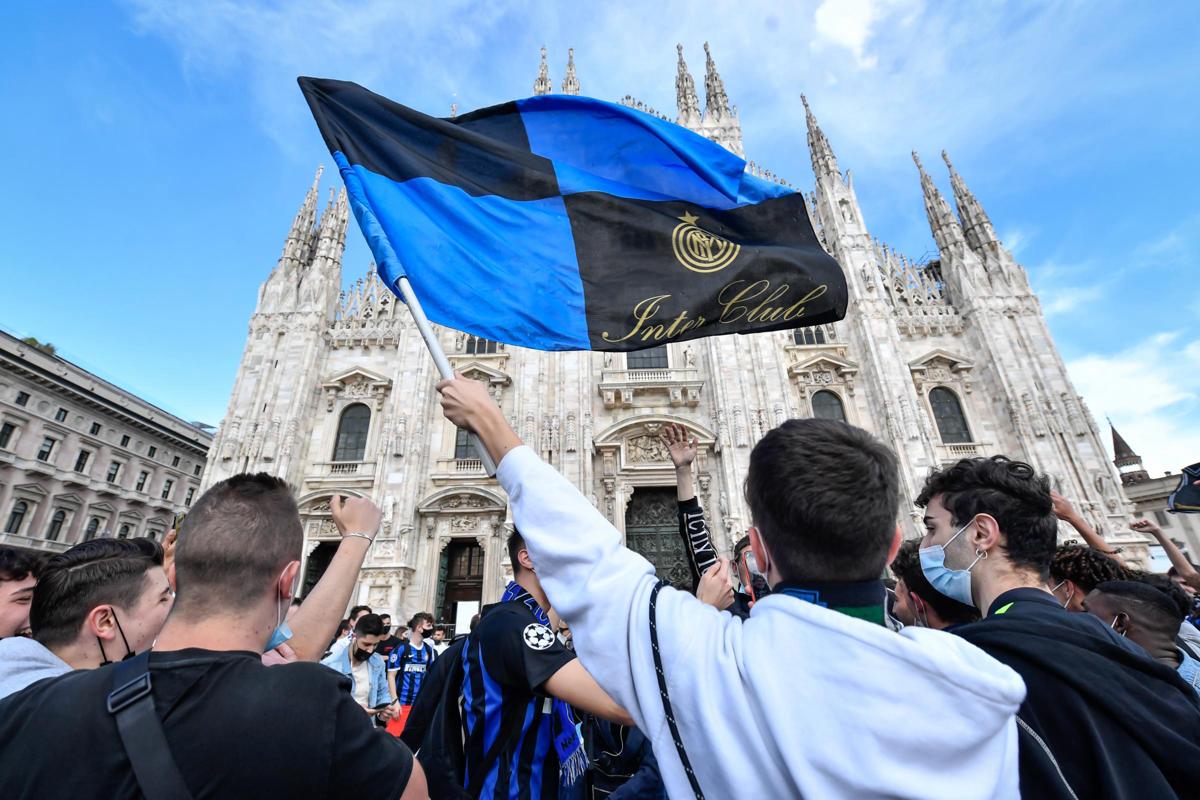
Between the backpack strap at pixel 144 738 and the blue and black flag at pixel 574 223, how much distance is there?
226cm

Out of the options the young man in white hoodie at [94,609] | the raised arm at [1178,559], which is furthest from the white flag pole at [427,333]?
the raised arm at [1178,559]

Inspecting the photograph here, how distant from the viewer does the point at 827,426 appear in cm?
146

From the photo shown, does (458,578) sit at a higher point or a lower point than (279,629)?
higher

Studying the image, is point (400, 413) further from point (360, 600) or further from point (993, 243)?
point (993, 243)

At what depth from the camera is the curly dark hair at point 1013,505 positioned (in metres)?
2.21

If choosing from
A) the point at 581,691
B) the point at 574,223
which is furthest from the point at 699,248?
the point at 581,691

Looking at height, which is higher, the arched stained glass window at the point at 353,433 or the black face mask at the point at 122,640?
the arched stained glass window at the point at 353,433

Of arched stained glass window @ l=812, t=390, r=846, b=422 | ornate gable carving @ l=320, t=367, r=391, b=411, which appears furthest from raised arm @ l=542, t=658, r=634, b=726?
arched stained glass window @ l=812, t=390, r=846, b=422

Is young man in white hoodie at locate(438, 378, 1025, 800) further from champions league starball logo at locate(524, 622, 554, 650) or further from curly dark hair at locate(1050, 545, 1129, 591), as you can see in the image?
curly dark hair at locate(1050, 545, 1129, 591)

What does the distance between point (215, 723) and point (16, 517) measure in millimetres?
38111

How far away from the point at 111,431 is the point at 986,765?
42969mm

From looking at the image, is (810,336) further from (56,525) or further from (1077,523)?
(56,525)

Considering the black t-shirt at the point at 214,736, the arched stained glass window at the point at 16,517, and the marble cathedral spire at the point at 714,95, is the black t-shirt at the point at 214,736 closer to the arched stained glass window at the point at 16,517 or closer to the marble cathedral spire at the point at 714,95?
the marble cathedral spire at the point at 714,95

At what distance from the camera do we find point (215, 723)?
126cm
